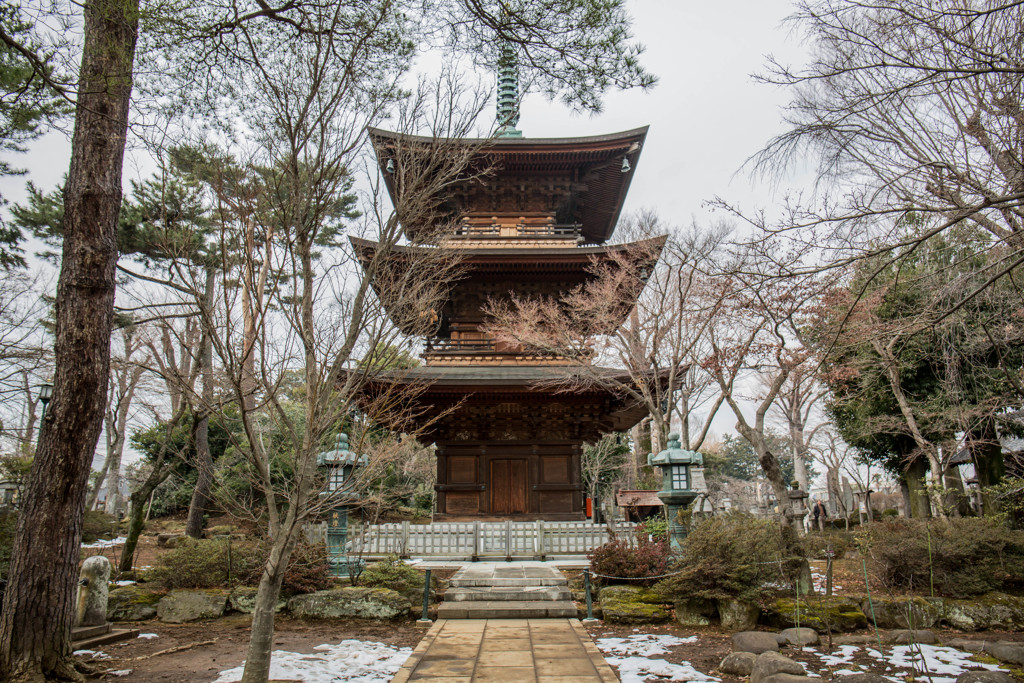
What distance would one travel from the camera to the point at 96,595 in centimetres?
755

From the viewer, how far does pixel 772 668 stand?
18.4 ft

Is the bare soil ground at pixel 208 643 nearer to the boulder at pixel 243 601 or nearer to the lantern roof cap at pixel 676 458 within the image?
the boulder at pixel 243 601

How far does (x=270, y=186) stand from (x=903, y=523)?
470 inches

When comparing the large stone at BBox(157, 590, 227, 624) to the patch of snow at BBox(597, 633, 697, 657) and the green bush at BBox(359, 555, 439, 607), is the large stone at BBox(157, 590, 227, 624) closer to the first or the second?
the green bush at BBox(359, 555, 439, 607)

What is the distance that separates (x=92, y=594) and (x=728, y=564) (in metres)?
8.24

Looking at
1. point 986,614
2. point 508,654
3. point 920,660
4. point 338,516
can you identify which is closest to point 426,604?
point 508,654

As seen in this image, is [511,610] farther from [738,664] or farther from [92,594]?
[92,594]

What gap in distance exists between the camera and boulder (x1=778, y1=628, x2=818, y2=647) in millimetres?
7277

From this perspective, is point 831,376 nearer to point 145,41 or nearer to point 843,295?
point 843,295

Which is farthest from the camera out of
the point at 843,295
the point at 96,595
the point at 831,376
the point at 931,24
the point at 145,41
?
the point at 831,376

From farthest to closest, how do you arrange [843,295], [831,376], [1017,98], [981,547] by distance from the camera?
1. [831,376]
2. [843,295]
3. [981,547]
4. [1017,98]

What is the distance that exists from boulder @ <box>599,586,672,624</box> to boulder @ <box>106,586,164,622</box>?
658 cm

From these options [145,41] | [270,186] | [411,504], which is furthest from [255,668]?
[411,504]

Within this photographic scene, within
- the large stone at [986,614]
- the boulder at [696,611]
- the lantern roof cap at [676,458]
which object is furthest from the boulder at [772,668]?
the large stone at [986,614]
